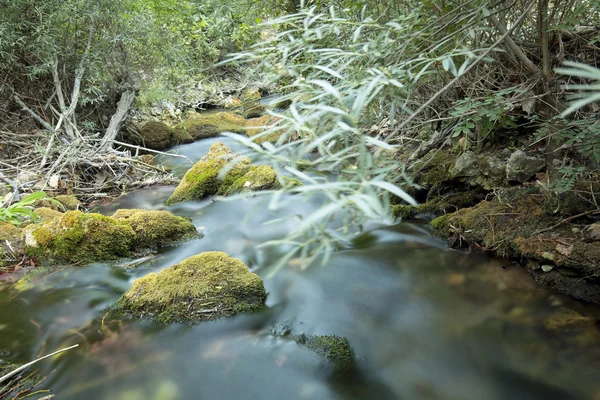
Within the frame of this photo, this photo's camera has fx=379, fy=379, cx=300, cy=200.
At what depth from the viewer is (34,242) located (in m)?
4.16

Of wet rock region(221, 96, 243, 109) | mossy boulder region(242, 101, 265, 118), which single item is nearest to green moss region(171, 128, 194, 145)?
mossy boulder region(242, 101, 265, 118)

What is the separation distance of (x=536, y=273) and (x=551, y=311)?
38 centimetres

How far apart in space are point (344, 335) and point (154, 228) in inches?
102

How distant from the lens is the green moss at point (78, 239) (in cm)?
407

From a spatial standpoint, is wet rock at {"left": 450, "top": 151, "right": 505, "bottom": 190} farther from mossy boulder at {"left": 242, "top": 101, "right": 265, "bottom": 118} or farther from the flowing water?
mossy boulder at {"left": 242, "top": 101, "right": 265, "bottom": 118}

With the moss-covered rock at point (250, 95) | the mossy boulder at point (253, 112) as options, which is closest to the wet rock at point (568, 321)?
the mossy boulder at point (253, 112)

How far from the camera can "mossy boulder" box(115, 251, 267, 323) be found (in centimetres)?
316

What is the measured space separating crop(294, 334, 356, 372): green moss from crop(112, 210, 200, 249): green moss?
2.23m

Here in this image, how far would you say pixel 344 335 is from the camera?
3043mm

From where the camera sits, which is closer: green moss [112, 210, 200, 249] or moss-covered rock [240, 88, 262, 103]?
green moss [112, 210, 200, 249]

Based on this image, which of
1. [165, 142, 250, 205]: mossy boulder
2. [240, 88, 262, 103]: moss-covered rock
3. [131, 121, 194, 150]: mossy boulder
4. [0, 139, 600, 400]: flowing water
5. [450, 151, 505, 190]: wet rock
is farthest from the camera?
[240, 88, 262, 103]: moss-covered rock

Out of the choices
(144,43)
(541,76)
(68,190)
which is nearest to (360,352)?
(541,76)

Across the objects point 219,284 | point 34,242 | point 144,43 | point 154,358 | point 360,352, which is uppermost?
point 144,43

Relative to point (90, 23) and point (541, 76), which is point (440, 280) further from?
point (90, 23)
